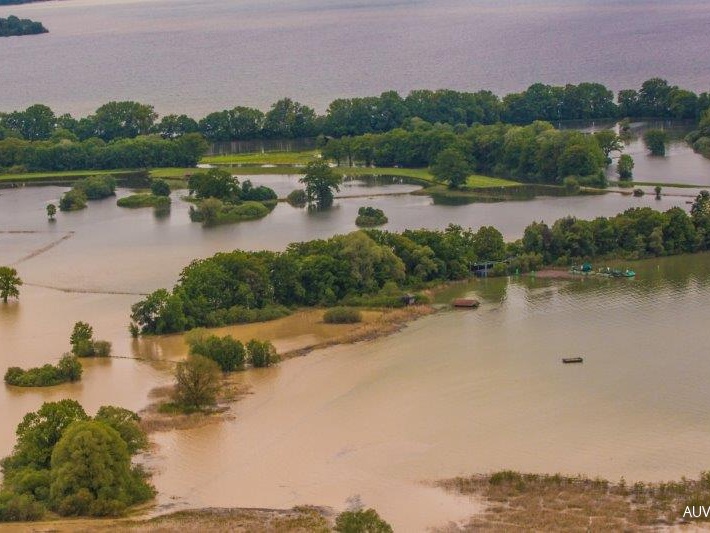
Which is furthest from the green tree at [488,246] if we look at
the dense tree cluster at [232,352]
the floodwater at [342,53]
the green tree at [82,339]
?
the floodwater at [342,53]

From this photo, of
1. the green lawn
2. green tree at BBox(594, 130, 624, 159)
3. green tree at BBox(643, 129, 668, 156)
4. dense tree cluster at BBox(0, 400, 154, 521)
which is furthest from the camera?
green tree at BBox(643, 129, 668, 156)

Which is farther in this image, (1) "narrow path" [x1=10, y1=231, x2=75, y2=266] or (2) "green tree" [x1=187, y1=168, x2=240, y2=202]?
(2) "green tree" [x1=187, y1=168, x2=240, y2=202]

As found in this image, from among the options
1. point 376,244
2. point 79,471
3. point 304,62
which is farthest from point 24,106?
point 79,471

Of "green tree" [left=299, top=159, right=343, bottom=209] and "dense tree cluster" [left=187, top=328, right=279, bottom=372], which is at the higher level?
"green tree" [left=299, top=159, right=343, bottom=209]

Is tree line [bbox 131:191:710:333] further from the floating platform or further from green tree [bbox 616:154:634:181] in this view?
green tree [bbox 616:154:634:181]

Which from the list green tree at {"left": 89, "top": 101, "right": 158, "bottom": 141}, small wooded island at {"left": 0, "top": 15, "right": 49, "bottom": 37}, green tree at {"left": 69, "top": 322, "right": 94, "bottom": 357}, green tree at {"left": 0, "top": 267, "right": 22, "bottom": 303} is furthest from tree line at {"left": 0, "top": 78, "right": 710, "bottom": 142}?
small wooded island at {"left": 0, "top": 15, "right": 49, "bottom": 37}

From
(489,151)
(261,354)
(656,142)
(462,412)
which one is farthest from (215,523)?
(656,142)

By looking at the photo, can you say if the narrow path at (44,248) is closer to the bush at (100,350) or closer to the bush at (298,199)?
the bush at (298,199)
